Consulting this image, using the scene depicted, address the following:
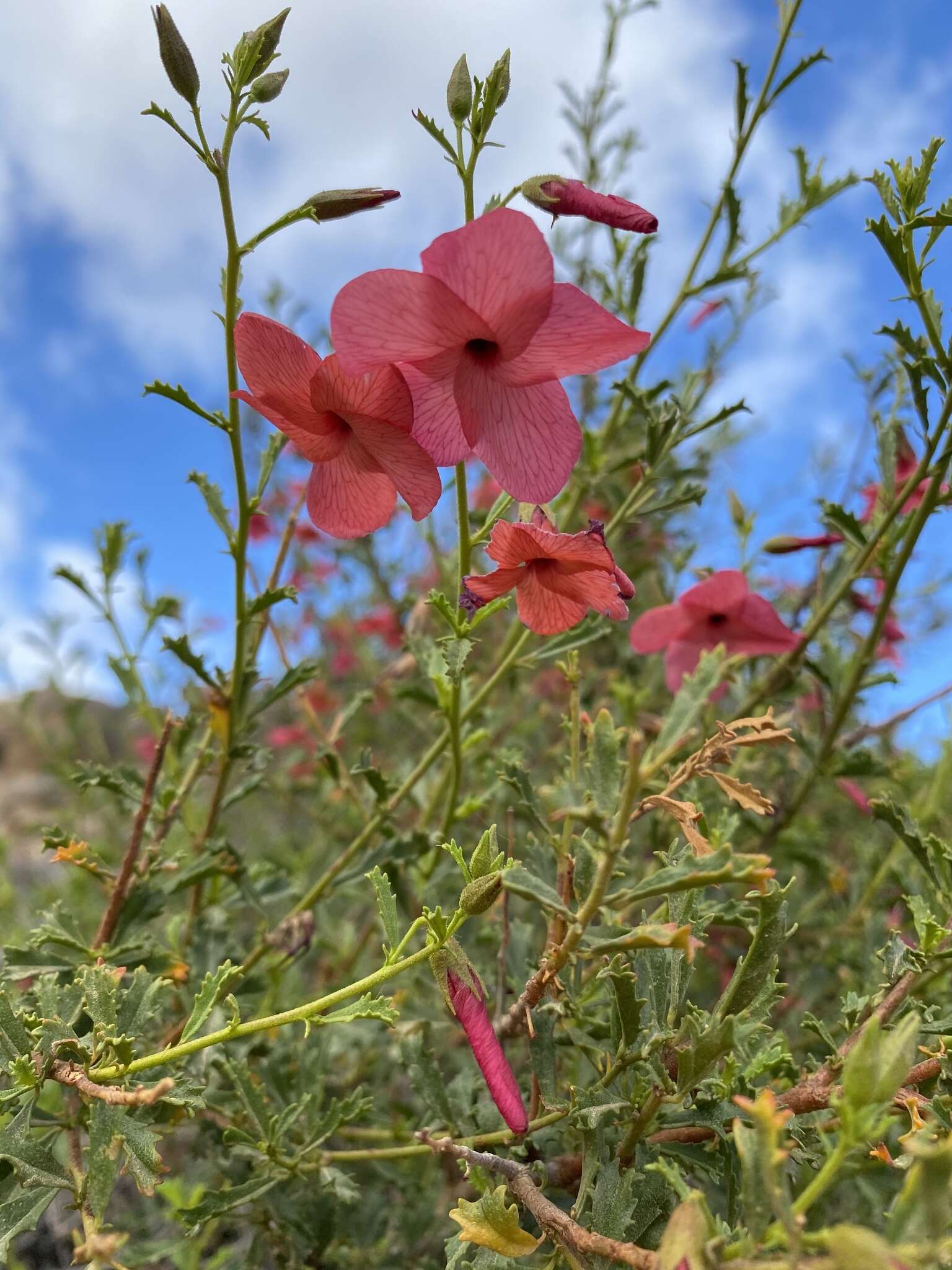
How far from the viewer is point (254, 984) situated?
142 cm

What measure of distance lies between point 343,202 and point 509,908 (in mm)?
968

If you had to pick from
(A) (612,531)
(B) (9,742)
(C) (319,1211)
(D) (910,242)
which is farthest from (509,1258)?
(B) (9,742)

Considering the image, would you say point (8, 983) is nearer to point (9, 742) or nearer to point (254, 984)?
point (254, 984)

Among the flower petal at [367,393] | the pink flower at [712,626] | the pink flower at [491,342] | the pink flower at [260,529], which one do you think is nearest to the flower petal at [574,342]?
the pink flower at [491,342]

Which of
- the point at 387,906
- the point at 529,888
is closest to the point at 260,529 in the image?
the point at 387,906

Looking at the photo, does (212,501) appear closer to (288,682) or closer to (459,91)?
(288,682)

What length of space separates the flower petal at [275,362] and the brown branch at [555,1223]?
784 millimetres

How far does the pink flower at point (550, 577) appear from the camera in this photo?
90 cm

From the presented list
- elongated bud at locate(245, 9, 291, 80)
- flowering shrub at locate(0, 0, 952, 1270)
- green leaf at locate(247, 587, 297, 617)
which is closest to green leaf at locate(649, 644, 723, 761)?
flowering shrub at locate(0, 0, 952, 1270)

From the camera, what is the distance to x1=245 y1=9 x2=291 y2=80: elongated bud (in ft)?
3.24

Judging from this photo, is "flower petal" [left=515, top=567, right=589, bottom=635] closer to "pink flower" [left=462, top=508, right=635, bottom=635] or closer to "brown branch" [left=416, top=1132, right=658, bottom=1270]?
"pink flower" [left=462, top=508, right=635, bottom=635]

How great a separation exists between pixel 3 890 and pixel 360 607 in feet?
7.47

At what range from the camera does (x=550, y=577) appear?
98 cm

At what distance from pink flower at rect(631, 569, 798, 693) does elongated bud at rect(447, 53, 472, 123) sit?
0.88 meters
